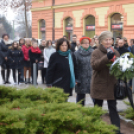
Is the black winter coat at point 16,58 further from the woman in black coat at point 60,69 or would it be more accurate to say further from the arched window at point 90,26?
the arched window at point 90,26

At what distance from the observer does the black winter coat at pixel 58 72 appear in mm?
5594

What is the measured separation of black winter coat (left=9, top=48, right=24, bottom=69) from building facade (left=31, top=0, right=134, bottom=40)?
12.3 metres

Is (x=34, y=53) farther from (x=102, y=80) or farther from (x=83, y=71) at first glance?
(x=102, y=80)

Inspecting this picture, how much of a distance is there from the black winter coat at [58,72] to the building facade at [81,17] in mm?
17410

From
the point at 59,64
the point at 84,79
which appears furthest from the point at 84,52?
the point at 59,64

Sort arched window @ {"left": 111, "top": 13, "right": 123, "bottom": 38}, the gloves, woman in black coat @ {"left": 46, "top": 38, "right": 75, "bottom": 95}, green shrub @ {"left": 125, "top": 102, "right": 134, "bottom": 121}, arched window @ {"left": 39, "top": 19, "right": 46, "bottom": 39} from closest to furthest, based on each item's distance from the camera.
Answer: the gloves < woman in black coat @ {"left": 46, "top": 38, "right": 75, "bottom": 95} < green shrub @ {"left": 125, "top": 102, "right": 134, "bottom": 121} < arched window @ {"left": 111, "top": 13, "right": 123, "bottom": 38} < arched window @ {"left": 39, "top": 19, "right": 46, "bottom": 39}

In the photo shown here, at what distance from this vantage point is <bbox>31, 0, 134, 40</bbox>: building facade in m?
23.0

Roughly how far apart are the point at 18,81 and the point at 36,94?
9466 mm

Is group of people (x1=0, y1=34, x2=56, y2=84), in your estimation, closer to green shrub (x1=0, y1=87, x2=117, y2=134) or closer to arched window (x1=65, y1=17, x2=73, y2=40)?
green shrub (x1=0, y1=87, x2=117, y2=134)

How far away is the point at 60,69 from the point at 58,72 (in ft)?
0.23

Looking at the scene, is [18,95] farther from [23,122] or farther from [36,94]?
[23,122]

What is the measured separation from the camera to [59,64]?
5.61 metres

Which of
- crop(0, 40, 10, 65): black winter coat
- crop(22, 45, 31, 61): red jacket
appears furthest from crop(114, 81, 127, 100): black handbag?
crop(0, 40, 10, 65): black winter coat

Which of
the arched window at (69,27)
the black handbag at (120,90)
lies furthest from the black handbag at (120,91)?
the arched window at (69,27)
